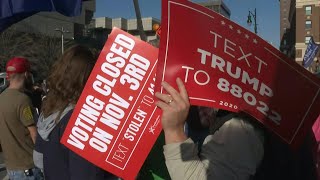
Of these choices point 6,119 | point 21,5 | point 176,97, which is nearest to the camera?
point 176,97

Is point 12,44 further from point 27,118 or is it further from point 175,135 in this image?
point 175,135

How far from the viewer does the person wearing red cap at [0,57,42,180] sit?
4.09m

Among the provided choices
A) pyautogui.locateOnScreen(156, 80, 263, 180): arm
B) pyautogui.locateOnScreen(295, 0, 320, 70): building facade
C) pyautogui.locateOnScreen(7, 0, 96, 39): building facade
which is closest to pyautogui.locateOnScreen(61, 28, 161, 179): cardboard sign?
pyautogui.locateOnScreen(156, 80, 263, 180): arm

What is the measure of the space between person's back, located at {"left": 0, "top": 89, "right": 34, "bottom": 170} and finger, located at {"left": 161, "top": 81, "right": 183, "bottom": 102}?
2.66 metres

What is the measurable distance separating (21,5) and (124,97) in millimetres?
1408

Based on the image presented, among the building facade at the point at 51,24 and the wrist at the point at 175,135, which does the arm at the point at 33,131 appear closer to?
the wrist at the point at 175,135

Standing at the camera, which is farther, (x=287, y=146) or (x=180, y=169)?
(x=287, y=146)

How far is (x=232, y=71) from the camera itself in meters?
1.71

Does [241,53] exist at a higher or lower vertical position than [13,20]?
higher

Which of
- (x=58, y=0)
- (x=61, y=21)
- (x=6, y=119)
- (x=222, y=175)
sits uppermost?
(x=58, y=0)

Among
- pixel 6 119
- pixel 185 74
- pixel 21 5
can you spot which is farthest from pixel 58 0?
pixel 185 74

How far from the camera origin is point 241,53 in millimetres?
1702

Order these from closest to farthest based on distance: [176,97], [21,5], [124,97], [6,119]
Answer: [176,97] < [124,97] < [21,5] < [6,119]

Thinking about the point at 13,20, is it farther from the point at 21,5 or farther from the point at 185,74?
the point at 185,74
